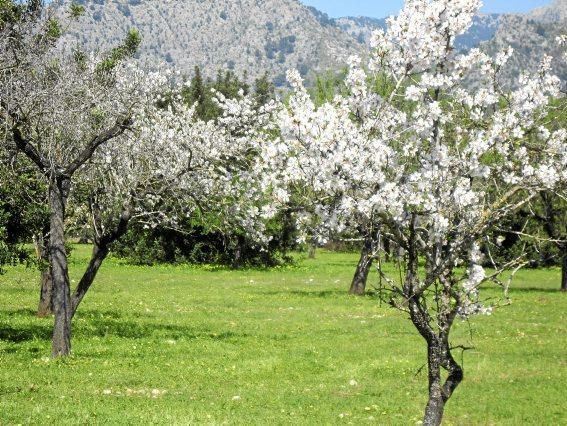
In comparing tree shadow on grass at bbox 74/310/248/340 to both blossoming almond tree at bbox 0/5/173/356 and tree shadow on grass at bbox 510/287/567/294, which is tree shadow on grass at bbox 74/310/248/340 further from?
tree shadow on grass at bbox 510/287/567/294

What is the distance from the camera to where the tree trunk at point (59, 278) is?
19.7 meters

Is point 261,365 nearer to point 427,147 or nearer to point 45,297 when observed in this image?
point 427,147

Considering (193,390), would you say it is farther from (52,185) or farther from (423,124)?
(423,124)

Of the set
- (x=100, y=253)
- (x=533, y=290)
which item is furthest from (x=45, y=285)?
(x=533, y=290)

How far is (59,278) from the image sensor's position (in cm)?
1975

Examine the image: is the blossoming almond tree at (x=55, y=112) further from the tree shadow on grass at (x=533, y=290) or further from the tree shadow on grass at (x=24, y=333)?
the tree shadow on grass at (x=533, y=290)

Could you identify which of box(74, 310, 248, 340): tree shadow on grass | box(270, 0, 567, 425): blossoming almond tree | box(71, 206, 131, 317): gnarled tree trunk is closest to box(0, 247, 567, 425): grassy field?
box(74, 310, 248, 340): tree shadow on grass

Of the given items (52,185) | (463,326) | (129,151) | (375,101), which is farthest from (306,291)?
(375,101)

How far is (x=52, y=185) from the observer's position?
1984 cm

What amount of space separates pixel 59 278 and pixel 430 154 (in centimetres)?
1206

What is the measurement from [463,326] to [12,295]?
19.4 meters

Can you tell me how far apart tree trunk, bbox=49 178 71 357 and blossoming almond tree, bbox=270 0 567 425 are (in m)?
10.2

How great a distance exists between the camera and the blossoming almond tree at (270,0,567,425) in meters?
9.94

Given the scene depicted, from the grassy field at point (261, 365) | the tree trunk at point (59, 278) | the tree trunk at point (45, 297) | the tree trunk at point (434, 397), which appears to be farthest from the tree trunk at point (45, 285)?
the tree trunk at point (434, 397)
